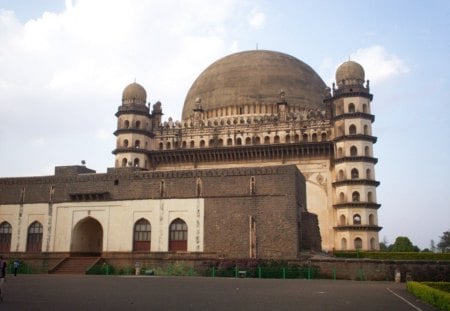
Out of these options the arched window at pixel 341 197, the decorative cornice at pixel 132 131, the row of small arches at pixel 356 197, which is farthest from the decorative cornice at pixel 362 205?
the decorative cornice at pixel 132 131

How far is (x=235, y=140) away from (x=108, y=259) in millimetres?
17807

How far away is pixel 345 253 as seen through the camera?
3397 cm

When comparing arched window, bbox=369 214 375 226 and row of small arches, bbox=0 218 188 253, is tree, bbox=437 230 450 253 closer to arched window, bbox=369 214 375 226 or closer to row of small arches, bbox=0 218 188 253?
arched window, bbox=369 214 375 226

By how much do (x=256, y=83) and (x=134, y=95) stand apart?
11.7 meters

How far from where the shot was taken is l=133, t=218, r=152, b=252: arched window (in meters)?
29.0

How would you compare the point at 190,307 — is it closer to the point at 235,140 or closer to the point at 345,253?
the point at 345,253

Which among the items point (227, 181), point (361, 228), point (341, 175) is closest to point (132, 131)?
point (227, 181)

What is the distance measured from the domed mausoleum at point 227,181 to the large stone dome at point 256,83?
12 centimetres

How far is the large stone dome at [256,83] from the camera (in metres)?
47.0

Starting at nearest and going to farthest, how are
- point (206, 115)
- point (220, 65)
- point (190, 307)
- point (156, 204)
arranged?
point (190, 307)
point (156, 204)
point (206, 115)
point (220, 65)

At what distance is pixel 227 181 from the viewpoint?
93.0 feet

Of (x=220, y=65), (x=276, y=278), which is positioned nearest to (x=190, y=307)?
(x=276, y=278)

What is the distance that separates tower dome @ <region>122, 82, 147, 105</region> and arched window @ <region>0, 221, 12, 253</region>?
1729 cm

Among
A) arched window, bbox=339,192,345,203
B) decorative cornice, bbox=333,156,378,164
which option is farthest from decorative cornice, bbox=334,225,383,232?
decorative cornice, bbox=333,156,378,164
